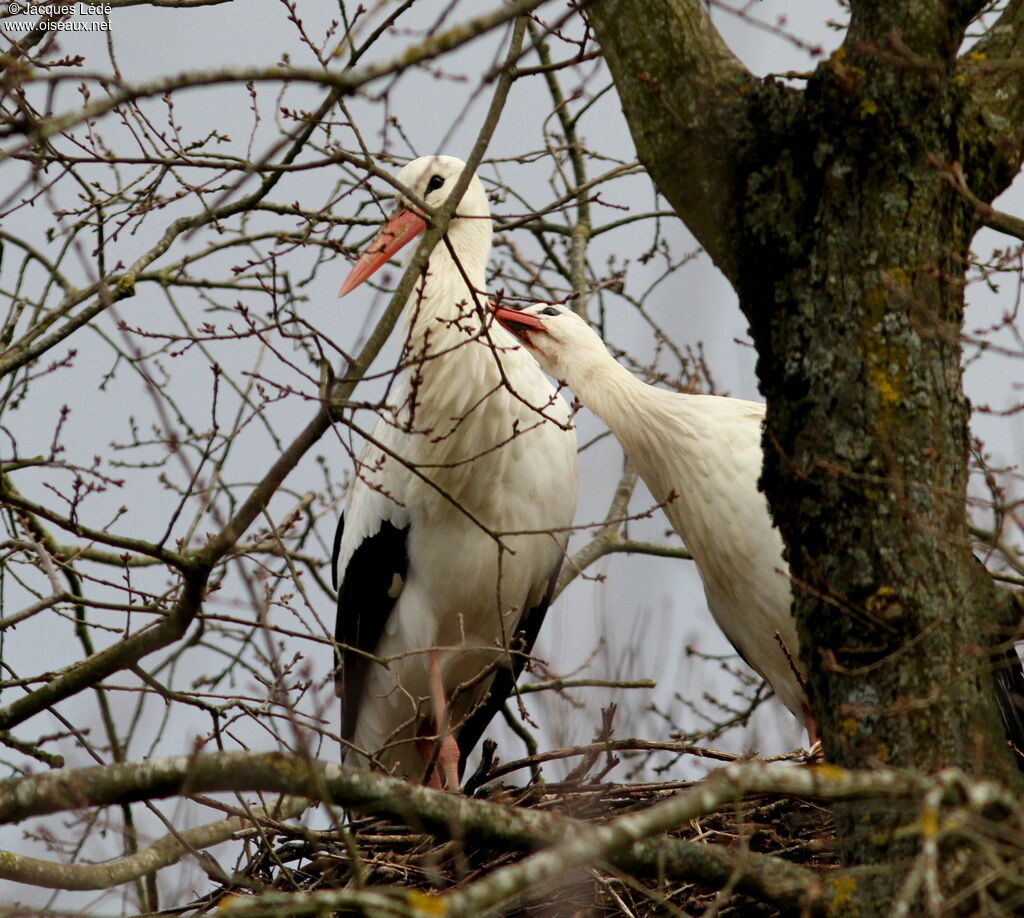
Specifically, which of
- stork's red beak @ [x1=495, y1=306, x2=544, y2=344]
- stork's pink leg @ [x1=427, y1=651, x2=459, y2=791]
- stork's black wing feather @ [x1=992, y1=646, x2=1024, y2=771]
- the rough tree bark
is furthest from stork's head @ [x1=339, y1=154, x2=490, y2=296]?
stork's black wing feather @ [x1=992, y1=646, x2=1024, y2=771]

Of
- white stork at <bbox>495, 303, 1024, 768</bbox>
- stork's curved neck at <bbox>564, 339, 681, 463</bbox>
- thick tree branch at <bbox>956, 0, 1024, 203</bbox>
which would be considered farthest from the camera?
stork's curved neck at <bbox>564, 339, 681, 463</bbox>

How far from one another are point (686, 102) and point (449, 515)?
2.77m

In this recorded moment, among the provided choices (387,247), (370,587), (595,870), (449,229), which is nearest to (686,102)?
(595,870)

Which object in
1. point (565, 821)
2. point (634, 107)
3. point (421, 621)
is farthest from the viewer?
point (421, 621)

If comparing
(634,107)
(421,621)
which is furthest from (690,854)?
(421,621)

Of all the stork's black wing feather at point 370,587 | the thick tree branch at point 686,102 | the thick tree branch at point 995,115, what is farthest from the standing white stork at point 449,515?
the thick tree branch at point 995,115

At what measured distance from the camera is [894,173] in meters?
3.07

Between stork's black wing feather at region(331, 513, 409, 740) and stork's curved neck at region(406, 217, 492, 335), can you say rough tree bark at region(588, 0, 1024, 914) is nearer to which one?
stork's curved neck at region(406, 217, 492, 335)

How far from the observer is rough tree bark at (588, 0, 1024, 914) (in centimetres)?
285

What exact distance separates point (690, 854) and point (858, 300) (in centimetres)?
124

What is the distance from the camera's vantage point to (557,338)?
6008 mm

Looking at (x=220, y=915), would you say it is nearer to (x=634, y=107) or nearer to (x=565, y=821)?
(x=565, y=821)

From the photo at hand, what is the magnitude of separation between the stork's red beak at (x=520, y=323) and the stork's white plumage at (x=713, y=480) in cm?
6

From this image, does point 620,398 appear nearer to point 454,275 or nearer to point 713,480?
point 713,480
